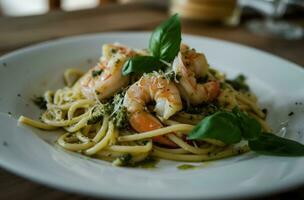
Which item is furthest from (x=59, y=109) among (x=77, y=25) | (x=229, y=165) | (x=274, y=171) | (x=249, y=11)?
(x=249, y=11)

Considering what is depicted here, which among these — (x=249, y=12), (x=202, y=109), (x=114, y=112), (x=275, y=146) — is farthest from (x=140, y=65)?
(x=249, y=12)

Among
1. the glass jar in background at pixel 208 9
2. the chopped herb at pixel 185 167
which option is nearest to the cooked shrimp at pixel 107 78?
the chopped herb at pixel 185 167

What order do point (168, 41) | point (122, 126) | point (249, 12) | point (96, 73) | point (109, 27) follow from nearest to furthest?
point (122, 126)
point (168, 41)
point (96, 73)
point (109, 27)
point (249, 12)

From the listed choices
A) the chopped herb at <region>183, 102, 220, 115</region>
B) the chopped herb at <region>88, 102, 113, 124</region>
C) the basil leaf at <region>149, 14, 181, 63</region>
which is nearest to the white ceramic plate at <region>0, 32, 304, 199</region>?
the chopped herb at <region>88, 102, 113, 124</region>

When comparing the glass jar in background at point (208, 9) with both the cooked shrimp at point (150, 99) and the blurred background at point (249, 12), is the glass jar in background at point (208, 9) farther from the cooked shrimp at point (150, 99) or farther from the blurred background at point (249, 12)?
the cooked shrimp at point (150, 99)

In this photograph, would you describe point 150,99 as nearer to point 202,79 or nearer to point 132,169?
point 202,79

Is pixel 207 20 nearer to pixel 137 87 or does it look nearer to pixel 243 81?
pixel 243 81

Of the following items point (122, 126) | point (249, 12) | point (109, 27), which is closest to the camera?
point (122, 126)
